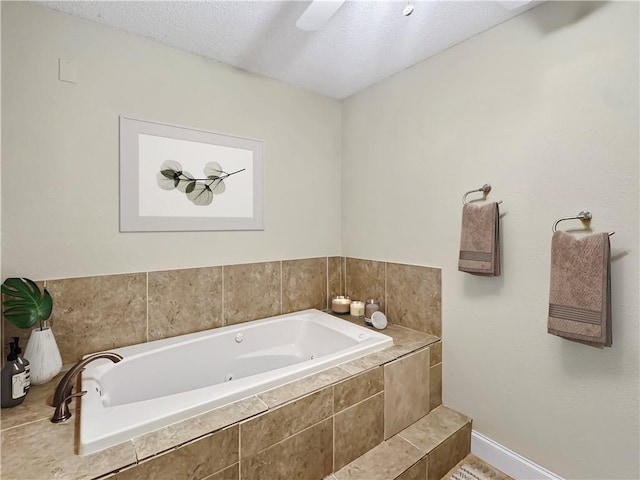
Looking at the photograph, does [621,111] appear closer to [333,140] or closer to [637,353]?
[637,353]

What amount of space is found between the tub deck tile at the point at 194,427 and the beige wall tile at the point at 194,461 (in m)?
0.02

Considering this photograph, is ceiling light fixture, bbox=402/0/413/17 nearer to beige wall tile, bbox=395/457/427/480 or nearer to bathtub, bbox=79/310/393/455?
bathtub, bbox=79/310/393/455

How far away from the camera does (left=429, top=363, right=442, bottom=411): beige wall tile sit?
200 cm

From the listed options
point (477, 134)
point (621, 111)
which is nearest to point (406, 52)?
point (477, 134)

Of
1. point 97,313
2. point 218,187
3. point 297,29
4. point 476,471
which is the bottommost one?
point 476,471

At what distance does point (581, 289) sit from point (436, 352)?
0.94 metres

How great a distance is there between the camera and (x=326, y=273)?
2.76 metres

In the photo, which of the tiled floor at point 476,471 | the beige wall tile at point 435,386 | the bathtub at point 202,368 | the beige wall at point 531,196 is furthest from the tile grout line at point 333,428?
the beige wall at point 531,196

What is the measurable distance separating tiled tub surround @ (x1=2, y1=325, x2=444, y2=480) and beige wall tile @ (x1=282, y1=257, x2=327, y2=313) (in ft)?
3.07

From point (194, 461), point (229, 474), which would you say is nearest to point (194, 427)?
point (194, 461)

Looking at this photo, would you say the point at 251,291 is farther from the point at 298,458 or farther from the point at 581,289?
the point at 581,289

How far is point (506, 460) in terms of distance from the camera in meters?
1.73

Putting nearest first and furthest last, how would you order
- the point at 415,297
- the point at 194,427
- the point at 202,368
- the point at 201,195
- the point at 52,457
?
1. the point at 52,457
2. the point at 194,427
3. the point at 202,368
4. the point at 201,195
5. the point at 415,297

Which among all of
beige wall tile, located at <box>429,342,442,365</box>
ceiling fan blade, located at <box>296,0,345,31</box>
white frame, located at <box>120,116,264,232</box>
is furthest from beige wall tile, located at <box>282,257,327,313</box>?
ceiling fan blade, located at <box>296,0,345,31</box>
